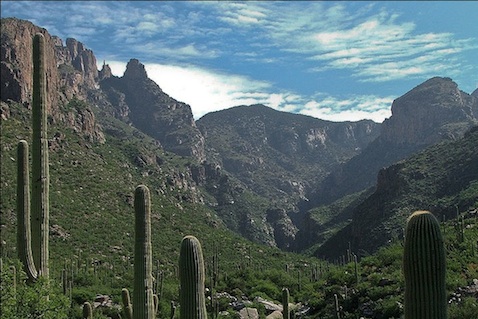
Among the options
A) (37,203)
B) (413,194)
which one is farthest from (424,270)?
(413,194)

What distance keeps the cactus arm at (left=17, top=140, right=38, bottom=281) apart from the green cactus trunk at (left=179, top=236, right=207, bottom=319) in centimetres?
596

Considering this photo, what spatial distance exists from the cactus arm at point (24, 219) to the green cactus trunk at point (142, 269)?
3.73 m

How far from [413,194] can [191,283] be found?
238 ft

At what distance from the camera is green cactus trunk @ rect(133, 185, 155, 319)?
964 centimetres

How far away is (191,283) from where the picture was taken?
7.73 metres

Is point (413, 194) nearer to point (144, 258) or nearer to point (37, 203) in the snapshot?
point (37, 203)

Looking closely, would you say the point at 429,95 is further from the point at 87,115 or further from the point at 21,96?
the point at 21,96

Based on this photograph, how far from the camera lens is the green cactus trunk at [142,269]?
9641 mm

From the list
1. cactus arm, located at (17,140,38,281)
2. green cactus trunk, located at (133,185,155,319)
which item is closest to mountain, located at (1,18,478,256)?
cactus arm, located at (17,140,38,281)

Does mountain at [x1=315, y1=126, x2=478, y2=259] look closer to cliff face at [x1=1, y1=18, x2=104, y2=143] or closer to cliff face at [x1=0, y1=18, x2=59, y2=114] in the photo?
cliff face at [x1=1, y1=18, x2=104, y2=143]

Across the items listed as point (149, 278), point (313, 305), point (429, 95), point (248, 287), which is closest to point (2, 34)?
point (248, 287)

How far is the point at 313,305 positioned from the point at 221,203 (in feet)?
399

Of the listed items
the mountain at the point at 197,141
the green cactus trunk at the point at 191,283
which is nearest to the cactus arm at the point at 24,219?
the green cactus trunk at the point at 191,283

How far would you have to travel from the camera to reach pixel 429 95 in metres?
189
